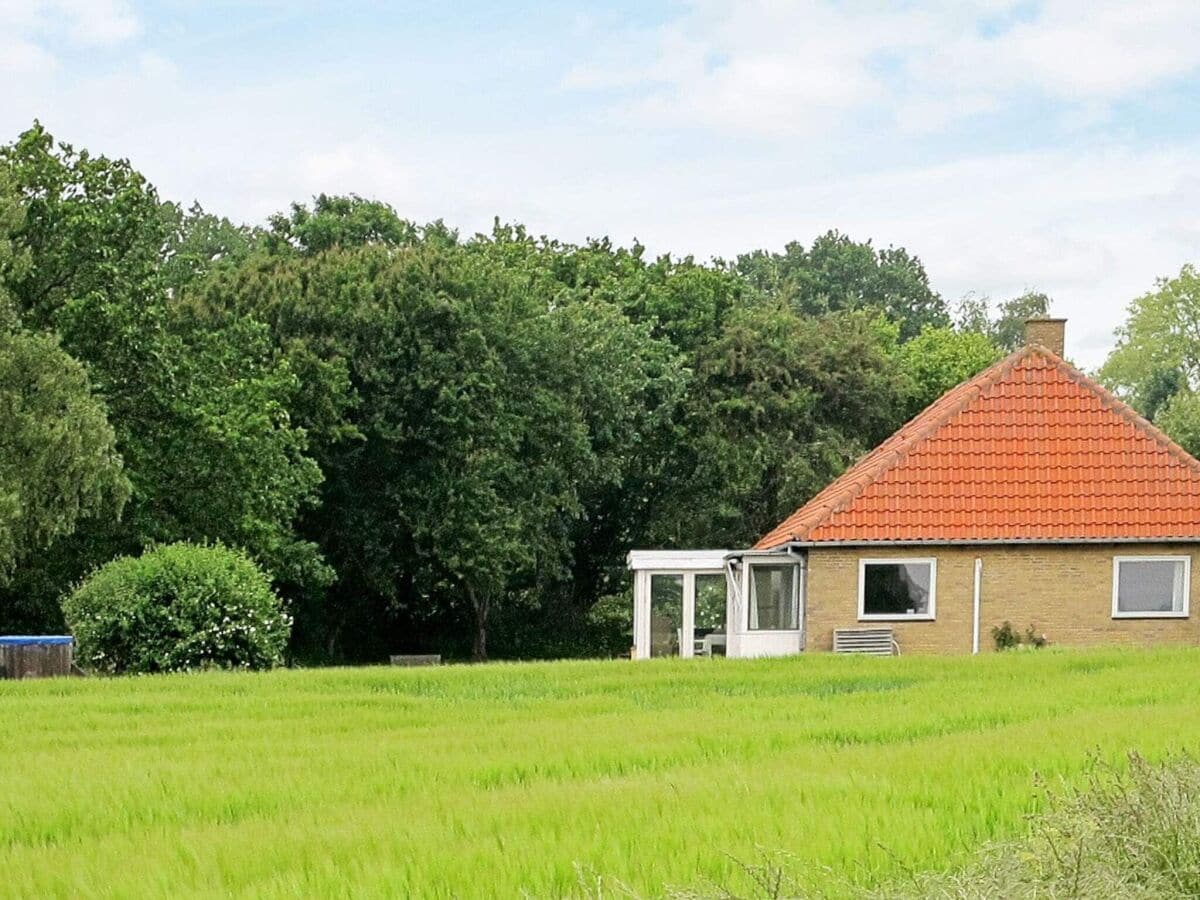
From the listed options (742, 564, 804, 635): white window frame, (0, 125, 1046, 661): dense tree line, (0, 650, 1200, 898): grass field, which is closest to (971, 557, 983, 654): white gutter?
(742, 564, 804, 635): white window frame

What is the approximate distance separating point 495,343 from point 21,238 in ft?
44.3

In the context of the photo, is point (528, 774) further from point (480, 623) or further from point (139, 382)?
point (480, 623)

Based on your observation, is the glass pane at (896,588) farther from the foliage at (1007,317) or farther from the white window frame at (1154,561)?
the foliage at (1007,317)

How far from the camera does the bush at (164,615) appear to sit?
27.6 meters

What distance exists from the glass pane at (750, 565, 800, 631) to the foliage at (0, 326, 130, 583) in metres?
13.6

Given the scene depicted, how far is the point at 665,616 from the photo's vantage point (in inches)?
1860

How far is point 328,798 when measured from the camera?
11469mm

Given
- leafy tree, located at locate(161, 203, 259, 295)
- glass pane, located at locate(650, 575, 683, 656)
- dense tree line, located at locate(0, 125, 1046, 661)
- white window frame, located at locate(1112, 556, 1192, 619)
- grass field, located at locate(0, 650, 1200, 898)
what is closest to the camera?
grass field, located at locate(0, 650, 1200, 898)

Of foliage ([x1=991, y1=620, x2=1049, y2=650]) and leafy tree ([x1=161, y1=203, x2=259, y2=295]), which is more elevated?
leafy tree ([x1=161, y1=203, x2=259, y2=295])

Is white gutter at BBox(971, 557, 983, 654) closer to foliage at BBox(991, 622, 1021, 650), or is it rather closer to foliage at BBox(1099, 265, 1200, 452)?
foliage at BBox(991, 622, 1021, 650)

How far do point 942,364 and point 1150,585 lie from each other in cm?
2594

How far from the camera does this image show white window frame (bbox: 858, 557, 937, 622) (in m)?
34.6

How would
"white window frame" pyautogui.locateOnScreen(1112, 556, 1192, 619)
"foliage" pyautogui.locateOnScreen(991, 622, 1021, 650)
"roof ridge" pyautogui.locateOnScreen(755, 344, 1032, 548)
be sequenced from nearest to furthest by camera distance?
"foliage" pyautogui.locateOnScreen(991, 622, 1021, 650)
"white window frame" pyautogui.locateOnScreen(1112, 556, 1192, 619)
"roof ridge" pyautogui.locateOnScreen(755, 344, 1032, 548)

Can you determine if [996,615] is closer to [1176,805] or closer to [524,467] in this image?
[524,467]
